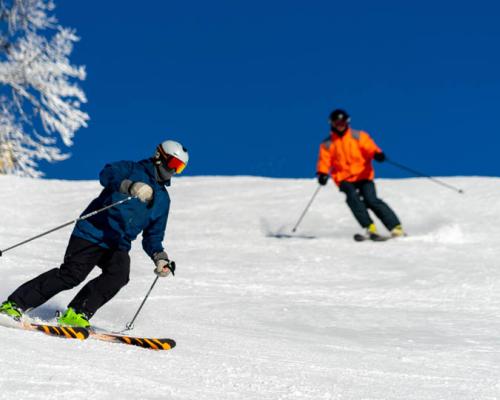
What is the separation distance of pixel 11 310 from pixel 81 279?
18.1 inches

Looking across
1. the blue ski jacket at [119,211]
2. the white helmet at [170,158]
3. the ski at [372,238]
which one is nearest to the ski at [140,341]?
the blue ski jacket at [119,211]

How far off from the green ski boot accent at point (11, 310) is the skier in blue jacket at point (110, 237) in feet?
0.38

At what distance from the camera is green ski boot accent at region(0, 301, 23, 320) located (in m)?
4.13

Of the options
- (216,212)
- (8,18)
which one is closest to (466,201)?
(216,212)

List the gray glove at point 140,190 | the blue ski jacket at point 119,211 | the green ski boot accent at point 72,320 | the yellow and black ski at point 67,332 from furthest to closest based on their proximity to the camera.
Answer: the blue ski jacket at point 119,211, the green ski boot accent at point 72,320, the gray glove at point 140,190, the yellow and black ski at point 67,332

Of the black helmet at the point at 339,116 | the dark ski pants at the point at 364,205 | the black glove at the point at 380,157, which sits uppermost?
the black helmet at the point at 339,116

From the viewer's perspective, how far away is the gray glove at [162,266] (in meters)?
4.44

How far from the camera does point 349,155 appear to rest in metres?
9.95

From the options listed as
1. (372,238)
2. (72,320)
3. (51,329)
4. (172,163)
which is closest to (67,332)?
(51,329)

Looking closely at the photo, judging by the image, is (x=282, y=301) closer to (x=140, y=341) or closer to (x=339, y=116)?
(x=140, y=341)

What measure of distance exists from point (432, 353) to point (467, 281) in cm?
318

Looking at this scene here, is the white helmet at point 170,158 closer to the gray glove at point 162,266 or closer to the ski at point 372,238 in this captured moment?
the gray glove at point 162,266

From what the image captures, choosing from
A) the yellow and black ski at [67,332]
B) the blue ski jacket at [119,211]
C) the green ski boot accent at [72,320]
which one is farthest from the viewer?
the blue ski jacket at [119,211]

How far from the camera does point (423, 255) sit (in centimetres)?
879
